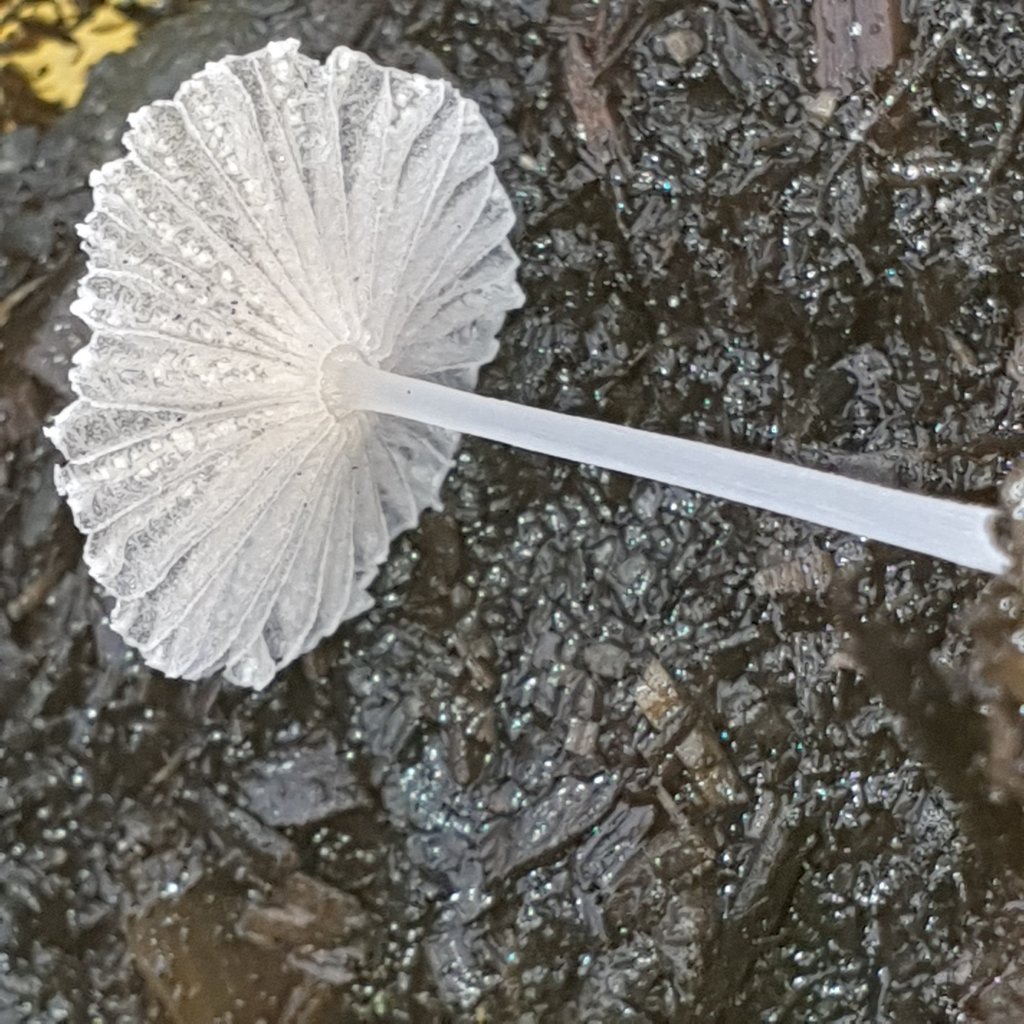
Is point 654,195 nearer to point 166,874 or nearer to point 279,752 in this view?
point 279,752

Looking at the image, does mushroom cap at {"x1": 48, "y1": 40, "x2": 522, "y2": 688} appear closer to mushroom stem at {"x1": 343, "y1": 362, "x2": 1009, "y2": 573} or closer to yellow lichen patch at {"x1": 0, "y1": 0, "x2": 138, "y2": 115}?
mushroom stem at {"x1": 343, "y1": 362, "x2": 1009, "y2": 573}

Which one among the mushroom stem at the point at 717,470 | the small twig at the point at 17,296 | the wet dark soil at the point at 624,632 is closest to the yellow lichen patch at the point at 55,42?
the wet dark soil at the point at 624,632

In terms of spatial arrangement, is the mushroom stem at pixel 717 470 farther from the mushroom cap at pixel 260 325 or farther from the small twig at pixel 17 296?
the small twig at pixel 17 296

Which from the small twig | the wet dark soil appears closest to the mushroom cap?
the wet dark soil

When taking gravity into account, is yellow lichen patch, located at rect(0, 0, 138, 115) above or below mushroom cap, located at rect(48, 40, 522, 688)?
above

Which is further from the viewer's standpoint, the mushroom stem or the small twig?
the small twig

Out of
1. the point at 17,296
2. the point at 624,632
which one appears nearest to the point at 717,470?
the point at 624,632
